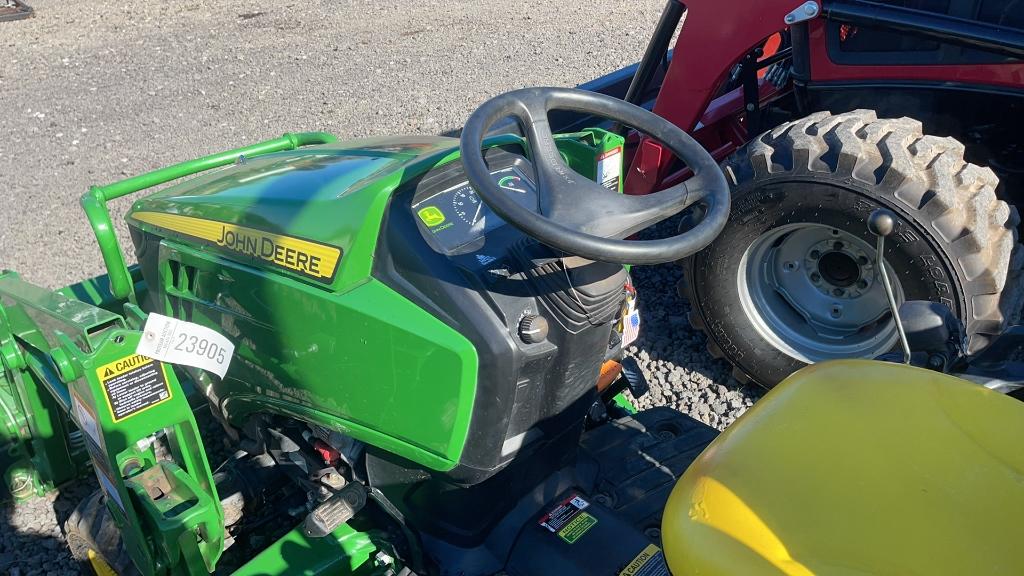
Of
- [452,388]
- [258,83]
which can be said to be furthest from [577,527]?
[258,83]

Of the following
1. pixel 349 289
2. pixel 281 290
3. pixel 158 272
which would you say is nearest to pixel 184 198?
pixel 158 272

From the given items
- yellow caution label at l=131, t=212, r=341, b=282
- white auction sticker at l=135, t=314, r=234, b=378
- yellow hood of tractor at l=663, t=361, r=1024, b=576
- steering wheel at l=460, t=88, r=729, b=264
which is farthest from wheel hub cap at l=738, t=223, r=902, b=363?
white auction sticker at l=135, t=314, r=234, b=378

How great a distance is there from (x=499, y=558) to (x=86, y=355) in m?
1.01

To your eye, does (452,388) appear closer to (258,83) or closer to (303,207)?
(303,207)

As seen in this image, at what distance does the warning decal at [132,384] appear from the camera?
1.88 meters

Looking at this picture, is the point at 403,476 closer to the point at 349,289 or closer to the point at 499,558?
the point at 499,558

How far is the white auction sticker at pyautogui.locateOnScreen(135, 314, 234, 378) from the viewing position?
1874mm

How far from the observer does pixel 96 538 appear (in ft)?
7.75

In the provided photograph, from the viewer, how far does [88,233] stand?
183 inches

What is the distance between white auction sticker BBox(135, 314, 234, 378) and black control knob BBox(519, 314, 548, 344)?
0.67 meters

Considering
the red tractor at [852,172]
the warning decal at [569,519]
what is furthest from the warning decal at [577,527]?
the red tractor at [852,172]

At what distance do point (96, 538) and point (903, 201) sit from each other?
253cm

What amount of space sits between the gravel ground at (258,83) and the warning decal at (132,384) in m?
1.19

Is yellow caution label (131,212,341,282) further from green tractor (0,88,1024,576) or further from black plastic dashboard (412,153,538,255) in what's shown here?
black plastic dashboard (412,153,538,255)
